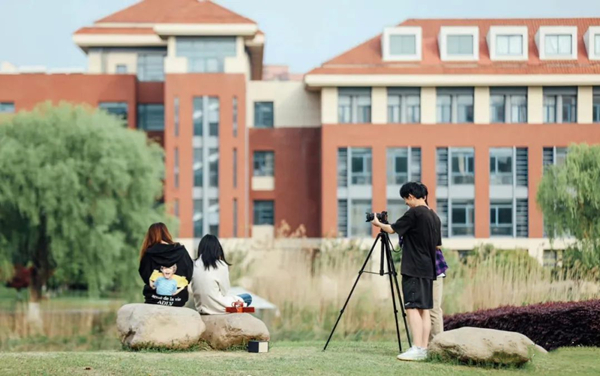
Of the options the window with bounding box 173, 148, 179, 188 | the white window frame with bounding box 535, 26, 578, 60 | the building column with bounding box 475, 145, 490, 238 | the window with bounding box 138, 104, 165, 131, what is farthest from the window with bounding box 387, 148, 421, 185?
the window with bounding box 138, 104, 165, 131

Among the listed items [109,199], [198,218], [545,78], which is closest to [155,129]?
[198,218]

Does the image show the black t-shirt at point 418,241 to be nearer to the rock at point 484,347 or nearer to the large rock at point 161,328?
the rock at point 484,347

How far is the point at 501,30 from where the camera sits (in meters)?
39.9

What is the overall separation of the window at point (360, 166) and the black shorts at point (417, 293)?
3040 centimetres

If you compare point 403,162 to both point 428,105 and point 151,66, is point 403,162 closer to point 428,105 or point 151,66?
point 428,105

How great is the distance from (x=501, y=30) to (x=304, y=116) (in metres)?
7.84

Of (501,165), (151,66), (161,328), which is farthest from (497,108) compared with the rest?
(161,328)

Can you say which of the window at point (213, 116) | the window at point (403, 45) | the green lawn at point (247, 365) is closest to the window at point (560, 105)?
the window at point (403, 45)

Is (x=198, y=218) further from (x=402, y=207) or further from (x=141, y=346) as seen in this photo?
(x=141, y=346)

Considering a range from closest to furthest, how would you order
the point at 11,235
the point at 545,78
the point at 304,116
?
the point at 11,235 < the point at 545,78 < the point at 304,116

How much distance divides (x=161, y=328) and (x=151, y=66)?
1325 inches

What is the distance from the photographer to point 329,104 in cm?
4022

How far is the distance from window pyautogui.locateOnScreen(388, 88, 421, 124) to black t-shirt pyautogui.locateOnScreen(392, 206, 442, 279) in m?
30.5

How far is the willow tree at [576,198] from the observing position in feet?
98.5
